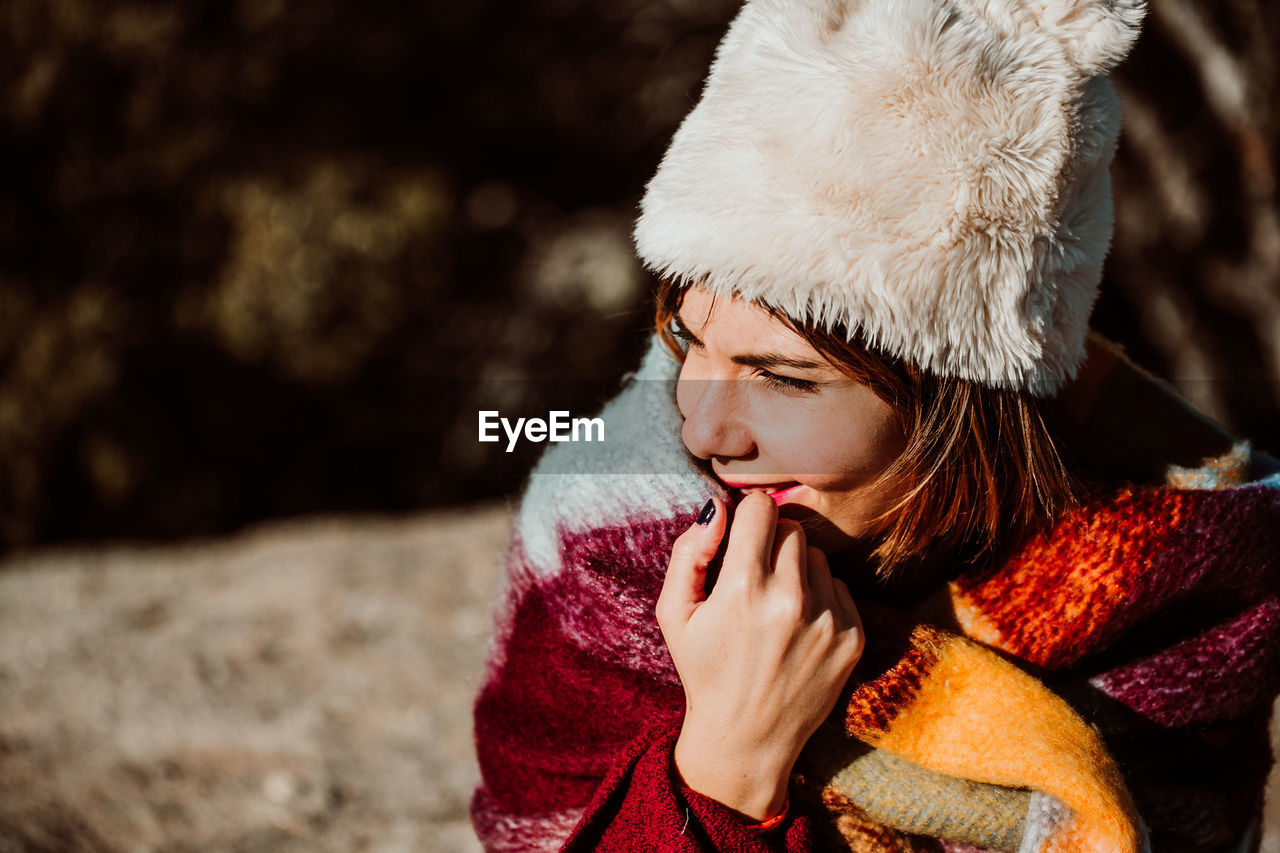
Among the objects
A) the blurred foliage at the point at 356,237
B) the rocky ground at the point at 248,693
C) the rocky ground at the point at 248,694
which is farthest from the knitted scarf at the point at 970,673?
the blurred foliage at the point at 356,237

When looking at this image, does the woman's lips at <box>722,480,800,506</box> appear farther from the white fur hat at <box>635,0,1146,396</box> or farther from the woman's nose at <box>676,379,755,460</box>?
the white fur hat at <box>635,0,1146,396</box>

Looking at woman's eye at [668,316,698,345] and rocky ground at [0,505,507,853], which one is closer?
woman's eye at [668,316,698,345]

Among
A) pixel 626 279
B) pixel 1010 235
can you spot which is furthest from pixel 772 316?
pixel 626 279

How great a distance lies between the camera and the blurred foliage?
4668mm

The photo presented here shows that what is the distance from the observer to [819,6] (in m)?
1.20

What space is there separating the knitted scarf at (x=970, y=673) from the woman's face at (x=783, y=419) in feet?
0.27

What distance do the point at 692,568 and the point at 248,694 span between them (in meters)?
2.46

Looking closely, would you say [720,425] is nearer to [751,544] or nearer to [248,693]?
[751,544]

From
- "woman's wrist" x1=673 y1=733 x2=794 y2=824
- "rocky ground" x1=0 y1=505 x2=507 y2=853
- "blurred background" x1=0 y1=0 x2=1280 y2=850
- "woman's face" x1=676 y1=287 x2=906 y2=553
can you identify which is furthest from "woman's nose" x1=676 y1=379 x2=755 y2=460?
"blurred background" x1=0 y1=0 x2=1280 y2=850

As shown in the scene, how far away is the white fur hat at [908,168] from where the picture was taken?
44.7 inches

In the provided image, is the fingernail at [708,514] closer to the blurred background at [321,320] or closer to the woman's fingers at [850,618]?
the woman's fingers at [850,618]

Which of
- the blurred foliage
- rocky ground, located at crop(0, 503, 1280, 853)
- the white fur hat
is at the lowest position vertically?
rocky ground, located at crop(0, 503, 1280, 853)

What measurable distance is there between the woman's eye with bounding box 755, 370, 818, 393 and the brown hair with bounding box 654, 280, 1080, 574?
0.17ft

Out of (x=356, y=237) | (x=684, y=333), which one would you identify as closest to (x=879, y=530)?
(x=684, y=333)
